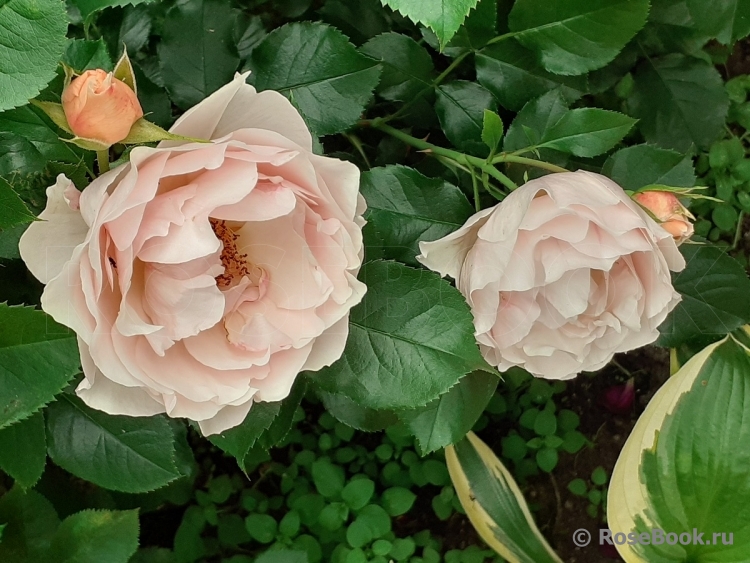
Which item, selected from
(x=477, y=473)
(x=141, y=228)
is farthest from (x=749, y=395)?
(x=141, y=228)

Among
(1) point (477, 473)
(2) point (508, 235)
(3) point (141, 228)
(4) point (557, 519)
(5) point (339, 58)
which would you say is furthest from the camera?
(4) point (557, 519)

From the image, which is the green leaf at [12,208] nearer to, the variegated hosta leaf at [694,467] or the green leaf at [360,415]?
the green leaf at [360,415]

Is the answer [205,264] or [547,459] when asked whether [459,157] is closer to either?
[205,264]

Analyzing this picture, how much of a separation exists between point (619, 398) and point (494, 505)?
29cm

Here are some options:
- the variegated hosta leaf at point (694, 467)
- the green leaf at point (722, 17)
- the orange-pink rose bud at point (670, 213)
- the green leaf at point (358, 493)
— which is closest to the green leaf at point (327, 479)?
the green leaf at point (358, 493)

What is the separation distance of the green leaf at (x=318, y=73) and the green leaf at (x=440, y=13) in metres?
0.14

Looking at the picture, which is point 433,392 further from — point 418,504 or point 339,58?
point 418,504

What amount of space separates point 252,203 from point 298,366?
11 centimetres

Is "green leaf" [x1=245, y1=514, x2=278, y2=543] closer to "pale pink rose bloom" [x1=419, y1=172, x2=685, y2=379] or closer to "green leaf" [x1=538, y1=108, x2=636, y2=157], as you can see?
"pale pink rose bloom" [x1=419, y1=172, x2=685, y2=379]

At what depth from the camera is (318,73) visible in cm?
59

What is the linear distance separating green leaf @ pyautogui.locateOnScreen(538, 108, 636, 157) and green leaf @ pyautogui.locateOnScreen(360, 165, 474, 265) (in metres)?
0.10

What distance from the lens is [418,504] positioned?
1.05m

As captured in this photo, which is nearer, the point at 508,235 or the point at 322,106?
the point at 508,235

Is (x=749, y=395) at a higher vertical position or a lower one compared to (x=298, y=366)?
lower
